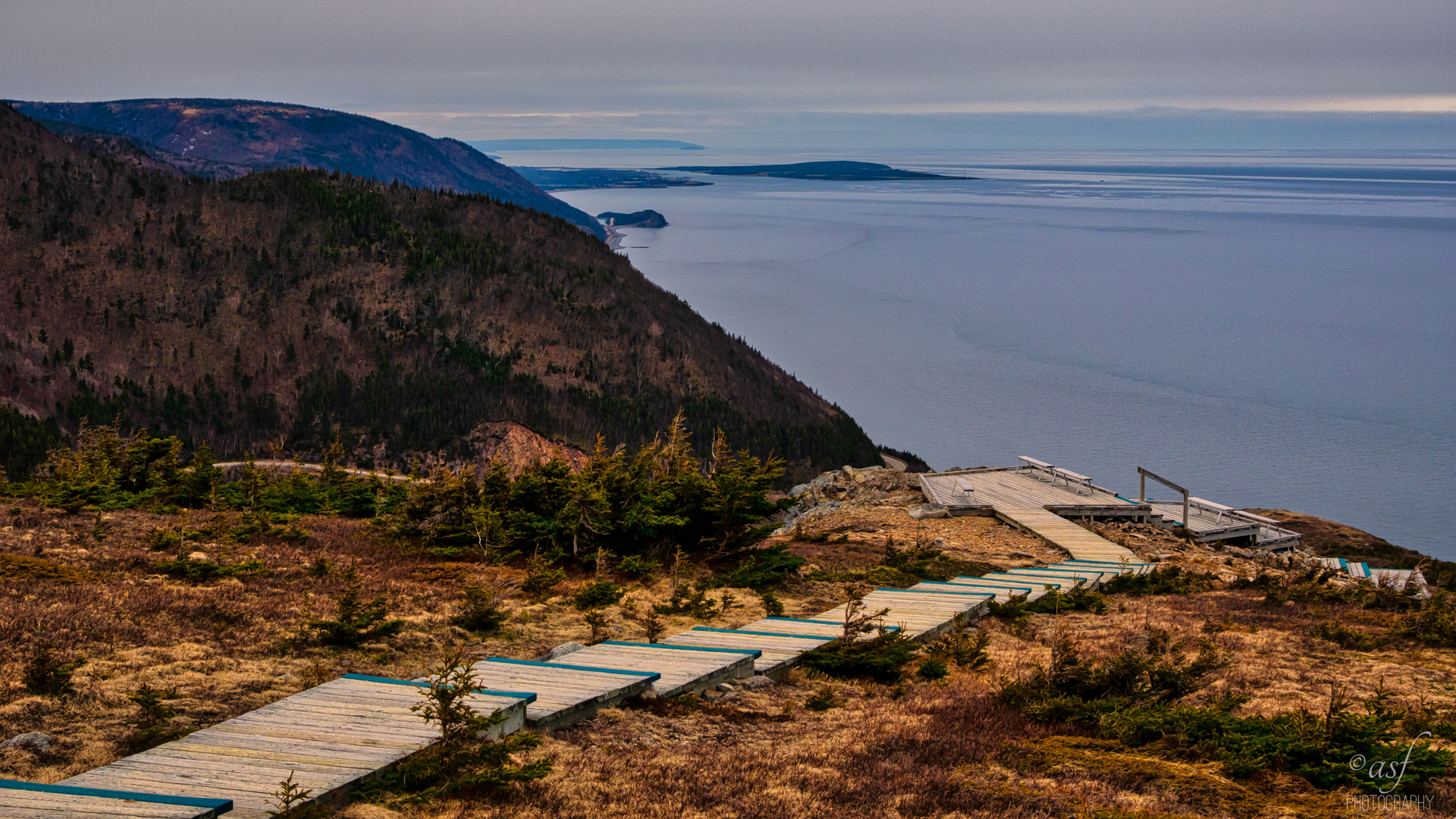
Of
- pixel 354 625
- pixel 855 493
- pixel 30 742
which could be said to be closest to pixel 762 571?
pixel 354 625

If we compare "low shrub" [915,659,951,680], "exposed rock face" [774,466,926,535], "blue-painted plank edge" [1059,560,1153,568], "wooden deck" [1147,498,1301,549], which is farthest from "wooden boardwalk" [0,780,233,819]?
"wooden deck" [1147,498,1301,549]

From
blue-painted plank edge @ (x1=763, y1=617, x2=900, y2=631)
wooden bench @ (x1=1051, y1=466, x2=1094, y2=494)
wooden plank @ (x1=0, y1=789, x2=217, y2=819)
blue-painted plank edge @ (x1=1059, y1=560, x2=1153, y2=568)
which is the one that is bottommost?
blue-painted plank edge @ (x1=1059, y1=560, x2=1153, y2=568)

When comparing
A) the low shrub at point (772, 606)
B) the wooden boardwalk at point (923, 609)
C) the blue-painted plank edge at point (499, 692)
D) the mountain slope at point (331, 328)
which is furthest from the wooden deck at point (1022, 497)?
the mountain slope at point (331, 328)

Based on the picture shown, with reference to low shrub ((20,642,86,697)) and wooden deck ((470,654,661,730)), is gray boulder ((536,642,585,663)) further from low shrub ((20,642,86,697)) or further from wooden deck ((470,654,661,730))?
low shrub ((20,642,86,697))

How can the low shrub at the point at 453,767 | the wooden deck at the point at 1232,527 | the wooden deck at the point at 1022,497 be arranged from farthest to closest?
the wooden deck at the point at 1232,527
the wooden deck at the point at 1022,497
the low shrub at the point at 453,767

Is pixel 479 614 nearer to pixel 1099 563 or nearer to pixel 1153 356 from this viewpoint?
pixel 1099 563

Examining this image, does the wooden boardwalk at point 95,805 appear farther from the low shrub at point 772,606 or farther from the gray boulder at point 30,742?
the low shrub at point 772,606
